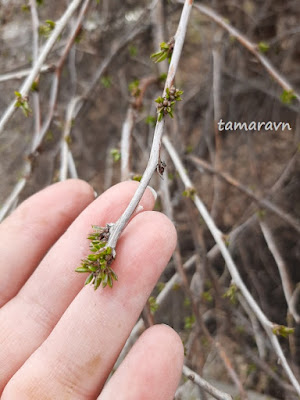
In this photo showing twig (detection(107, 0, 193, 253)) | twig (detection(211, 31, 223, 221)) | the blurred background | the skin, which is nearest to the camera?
twig (detection(107, 0, 193, 253))

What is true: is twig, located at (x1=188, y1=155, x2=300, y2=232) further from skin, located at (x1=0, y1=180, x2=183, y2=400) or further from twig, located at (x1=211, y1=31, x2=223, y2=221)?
skin, located at (x1=0, y1=180, x2=183, y2=400)

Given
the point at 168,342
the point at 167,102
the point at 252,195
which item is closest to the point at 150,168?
the point at 167,102

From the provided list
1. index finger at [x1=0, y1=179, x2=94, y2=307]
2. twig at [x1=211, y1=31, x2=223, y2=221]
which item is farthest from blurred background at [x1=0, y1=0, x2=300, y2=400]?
index finger at [x1=0, y1=179, x2=94, y2=307]

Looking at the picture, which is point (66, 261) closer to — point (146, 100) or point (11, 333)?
point (11, 333)

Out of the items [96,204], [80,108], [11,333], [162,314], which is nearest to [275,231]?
[162,314]

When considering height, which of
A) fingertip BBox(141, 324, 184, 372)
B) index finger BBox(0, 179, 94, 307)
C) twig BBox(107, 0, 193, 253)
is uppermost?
twig BBox(107, 0, 193, 253)

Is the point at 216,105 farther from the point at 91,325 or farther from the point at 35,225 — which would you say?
the point at 91,325

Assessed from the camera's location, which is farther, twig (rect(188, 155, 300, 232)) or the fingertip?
twig (rect(188, 155, 300, 232))

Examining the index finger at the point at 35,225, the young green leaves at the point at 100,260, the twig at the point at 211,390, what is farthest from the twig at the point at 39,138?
the twig at the point at 211,390
